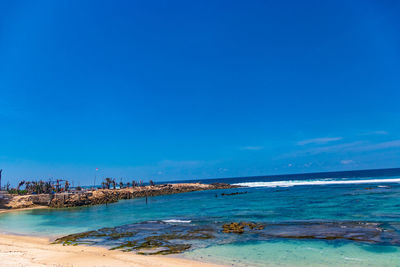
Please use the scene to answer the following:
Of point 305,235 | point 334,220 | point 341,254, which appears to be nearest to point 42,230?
point 305,235

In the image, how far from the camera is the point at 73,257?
1623 centimetres

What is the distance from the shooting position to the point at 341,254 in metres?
15.0

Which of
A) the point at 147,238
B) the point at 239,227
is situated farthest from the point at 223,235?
the point at 147,238

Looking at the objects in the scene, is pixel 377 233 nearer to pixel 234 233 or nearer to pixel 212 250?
pixel 234 233

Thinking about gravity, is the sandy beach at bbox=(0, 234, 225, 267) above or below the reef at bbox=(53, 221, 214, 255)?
above

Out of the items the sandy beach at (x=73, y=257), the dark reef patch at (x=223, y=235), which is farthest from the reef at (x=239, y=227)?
the sandy beach at (x=73, y=257)

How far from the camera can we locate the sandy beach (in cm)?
1456

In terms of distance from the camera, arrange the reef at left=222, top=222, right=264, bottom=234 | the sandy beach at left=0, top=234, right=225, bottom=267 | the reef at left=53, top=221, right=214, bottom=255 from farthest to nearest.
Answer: the reef at left=222, top=222, right=264, bottom=234 < the reef at left=53, top=221, right=214, bottom=255 < the sandy beach at left=0, top=234, right=225, bottom=267

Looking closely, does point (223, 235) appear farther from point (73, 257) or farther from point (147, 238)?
point (73, 257)

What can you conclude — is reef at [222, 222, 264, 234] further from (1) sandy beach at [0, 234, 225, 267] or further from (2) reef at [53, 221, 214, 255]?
(1) sandy beach at [0, 234, 225, 267]

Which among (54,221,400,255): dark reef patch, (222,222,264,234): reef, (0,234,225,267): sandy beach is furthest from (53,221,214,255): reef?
(222,222,264,234): reef

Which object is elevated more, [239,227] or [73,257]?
[239,227]

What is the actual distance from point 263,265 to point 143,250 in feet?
27.8

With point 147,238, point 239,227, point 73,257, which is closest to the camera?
point 73,257
